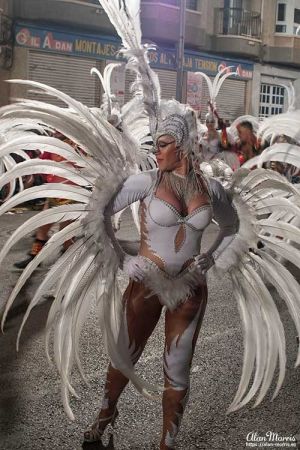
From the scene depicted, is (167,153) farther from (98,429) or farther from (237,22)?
(237,22)

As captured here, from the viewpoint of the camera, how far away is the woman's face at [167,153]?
317 cm

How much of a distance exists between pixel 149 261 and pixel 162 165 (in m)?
0.48

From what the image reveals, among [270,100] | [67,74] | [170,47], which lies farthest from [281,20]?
[67,74]

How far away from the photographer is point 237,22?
24.4 meters

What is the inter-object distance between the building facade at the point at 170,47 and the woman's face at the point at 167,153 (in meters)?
10.5

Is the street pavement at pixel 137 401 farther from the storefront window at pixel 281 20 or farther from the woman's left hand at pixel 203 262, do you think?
the storefront window at pixel 281 20

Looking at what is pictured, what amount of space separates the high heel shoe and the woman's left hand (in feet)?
3.18

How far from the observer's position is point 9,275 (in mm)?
7379

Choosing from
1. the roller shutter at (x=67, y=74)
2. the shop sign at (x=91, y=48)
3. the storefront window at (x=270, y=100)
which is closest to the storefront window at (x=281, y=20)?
the storefront window at (x=270, y=100)

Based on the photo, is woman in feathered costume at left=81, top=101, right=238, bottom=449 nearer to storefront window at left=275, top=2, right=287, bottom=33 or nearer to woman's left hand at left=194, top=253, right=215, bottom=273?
woman's left hand at left=194, top=253, right=215, bottom=273

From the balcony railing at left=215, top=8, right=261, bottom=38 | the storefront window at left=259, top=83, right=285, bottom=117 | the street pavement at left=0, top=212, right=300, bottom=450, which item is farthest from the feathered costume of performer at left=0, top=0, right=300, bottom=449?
the storefront window at left=259, top=83, right=285, bottom=117

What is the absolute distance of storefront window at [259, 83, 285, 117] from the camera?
83.1 ft

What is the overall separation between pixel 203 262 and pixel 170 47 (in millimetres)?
19624

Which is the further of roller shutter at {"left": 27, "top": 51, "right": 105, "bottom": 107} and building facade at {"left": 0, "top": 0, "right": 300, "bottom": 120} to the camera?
roller shutter at {"left": 27, "top": 51, "right": 105, "bottom": 107}
